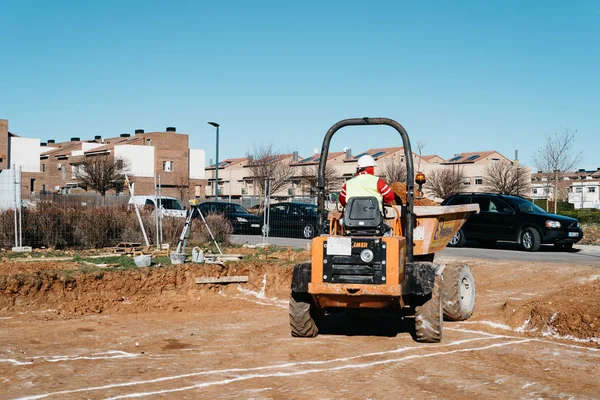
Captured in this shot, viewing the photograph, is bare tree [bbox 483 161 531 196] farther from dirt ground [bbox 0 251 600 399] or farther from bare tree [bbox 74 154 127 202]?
dirt ground [bbox 0 251 600 399]

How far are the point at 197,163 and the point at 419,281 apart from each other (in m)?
74.4

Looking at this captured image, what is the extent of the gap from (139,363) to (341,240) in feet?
9.19

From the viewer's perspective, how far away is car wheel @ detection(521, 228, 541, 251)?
811 inches

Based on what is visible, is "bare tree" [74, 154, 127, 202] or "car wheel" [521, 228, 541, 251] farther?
"bare tree" [74, 154, 127, 202]

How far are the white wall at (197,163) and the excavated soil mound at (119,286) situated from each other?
217 feet

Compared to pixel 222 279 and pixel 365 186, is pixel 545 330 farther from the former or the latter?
pixel 222 279

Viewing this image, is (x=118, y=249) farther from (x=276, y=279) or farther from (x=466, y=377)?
(x=466, y=377)

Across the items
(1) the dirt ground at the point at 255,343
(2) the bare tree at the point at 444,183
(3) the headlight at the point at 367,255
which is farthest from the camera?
(2) the bare tree at the point at 444,183

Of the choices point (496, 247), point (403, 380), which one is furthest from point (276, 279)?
point (496, 247)

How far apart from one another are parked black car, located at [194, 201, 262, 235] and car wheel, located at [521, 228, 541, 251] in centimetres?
1023

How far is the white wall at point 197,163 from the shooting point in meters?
80.8

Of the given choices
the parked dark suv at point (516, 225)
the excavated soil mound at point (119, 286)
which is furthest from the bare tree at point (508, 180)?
the excavated soil mound at point (119, 286)

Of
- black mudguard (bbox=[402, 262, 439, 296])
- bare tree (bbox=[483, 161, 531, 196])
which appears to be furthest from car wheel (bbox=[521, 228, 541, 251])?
bare tree (bbox=[483, 161, 531, 196])

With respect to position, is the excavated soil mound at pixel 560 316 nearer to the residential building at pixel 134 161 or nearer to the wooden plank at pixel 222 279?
the wooden plank at pixel 222 279
